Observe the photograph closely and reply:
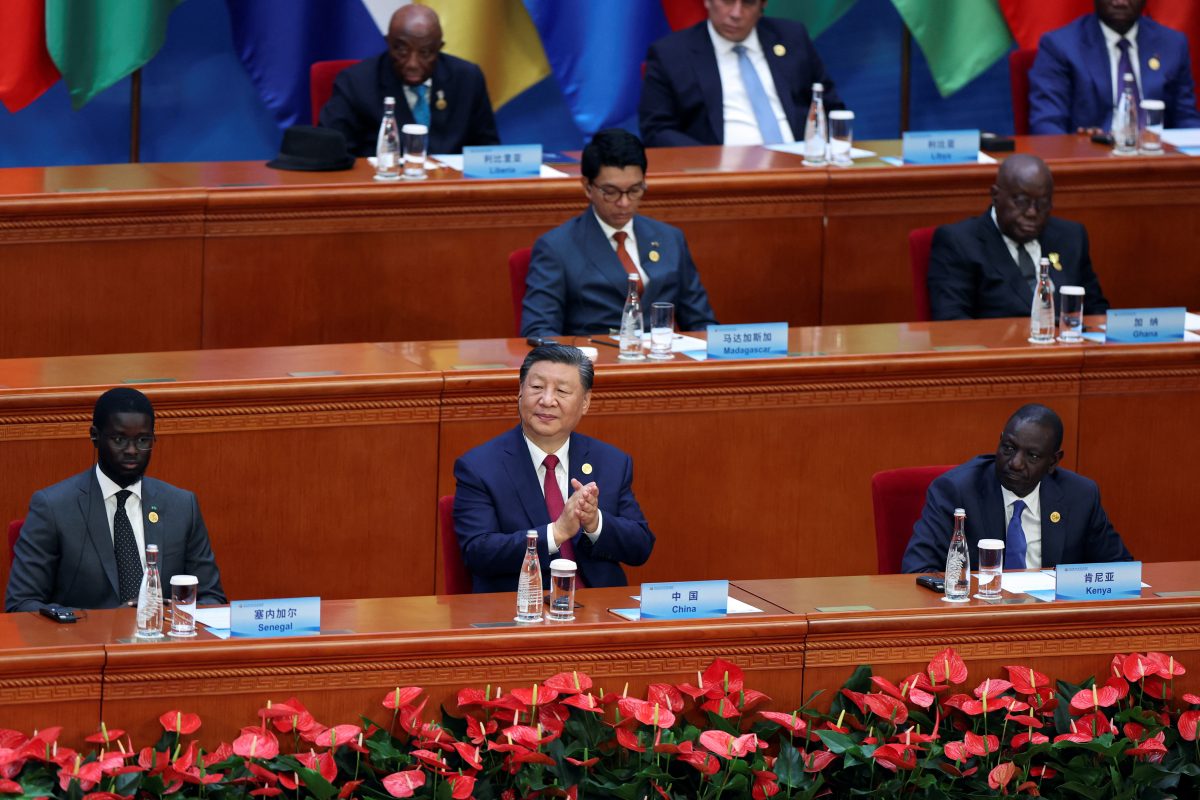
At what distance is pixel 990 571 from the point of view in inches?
157

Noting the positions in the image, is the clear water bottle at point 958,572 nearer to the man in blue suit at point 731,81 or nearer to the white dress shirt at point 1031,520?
the white dress shirt at point 1031,520

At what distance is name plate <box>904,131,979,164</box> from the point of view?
633cm

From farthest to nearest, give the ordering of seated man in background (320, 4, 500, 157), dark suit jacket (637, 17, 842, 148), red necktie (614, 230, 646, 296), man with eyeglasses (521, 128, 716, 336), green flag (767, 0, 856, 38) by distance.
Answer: green flag (767, 0, 856, 38), dark suit jacket (637, 17, 842, 148), seated man in background (320, 4, 500, 157), red necktie (614, 230, 646, 296), man with eyeglasses (521, 128, 716, 336)

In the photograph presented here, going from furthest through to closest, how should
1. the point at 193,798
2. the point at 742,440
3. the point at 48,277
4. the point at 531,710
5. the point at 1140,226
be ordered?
the point at 1140,226 < the point at 48,277 < the point at 742,440 < the point at 531,710 < the point at 193,798

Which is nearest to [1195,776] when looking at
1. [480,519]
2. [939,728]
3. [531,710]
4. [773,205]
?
[939,728]

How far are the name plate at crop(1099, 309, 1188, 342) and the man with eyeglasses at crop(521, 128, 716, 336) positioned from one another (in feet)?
3.38

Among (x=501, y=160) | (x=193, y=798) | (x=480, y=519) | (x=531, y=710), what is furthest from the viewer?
(x=501, y=160)

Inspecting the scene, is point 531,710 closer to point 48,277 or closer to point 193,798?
point 193,798

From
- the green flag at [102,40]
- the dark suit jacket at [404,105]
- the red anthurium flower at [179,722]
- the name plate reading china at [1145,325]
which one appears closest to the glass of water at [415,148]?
the dark suit jacket at [404,105]

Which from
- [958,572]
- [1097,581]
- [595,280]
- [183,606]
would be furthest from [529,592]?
[595,280]

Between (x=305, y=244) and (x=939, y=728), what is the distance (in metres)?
2.71

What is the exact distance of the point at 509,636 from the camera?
3.65m

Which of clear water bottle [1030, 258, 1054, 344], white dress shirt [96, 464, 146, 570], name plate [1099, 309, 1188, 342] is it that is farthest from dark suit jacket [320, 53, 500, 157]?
white dress shirt [96, 464, 146, 570]

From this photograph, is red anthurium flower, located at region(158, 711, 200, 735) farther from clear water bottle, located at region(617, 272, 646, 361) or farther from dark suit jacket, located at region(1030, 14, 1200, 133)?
dark suit jacket, located at region(1030, 14, 1200, 133)
